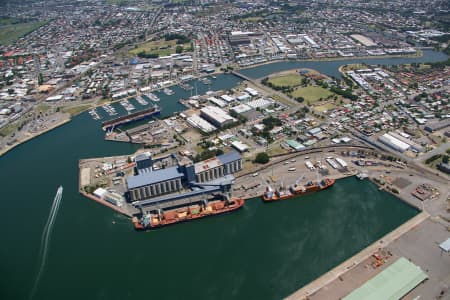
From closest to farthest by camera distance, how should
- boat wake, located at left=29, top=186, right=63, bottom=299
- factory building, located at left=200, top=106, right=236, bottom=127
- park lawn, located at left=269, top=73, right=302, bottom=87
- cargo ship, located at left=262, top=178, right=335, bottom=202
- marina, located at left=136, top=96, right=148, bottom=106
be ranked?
boat wake, located at left=29, top=186, right=63, bottom=299 → cargo ship, located at left=262, top=178, right=335, bottom=202 → factory building, located at left=200, top=106, right=236, bottom=127 → marina, located at left=136, top=96, right=148, bottom=106 → park lawn, located at left=269, top=73, right=302, bottom=87

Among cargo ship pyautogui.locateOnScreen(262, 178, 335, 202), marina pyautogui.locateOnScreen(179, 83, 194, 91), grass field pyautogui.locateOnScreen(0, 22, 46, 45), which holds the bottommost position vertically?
cargo ship pyautogui.locateOnScreen(262, 178, 335, 202)

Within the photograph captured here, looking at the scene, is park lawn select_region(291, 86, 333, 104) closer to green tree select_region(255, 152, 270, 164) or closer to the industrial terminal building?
green tree select_region(255, 152, 270, 164)

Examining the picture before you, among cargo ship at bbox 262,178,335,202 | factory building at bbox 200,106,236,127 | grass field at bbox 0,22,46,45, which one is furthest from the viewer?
grass field at bbox 0,22,46,45

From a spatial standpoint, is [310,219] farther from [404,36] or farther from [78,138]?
[404,36]

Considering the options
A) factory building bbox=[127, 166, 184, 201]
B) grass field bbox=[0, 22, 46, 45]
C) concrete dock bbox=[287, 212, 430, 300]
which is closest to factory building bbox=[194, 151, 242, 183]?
factory building bbox=[127, 166, 184, 201]

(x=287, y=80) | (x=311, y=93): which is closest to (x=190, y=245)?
(x=311, y=93)

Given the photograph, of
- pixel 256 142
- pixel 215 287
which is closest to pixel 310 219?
pixel 215 287

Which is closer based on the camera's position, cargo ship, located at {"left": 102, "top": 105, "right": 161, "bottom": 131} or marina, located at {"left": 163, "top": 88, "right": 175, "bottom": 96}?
cargo ship, located at {"left": 102, "top": 105, "right": 161, "bottom": 131}

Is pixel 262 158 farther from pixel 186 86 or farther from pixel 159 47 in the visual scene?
pixel 159 47
